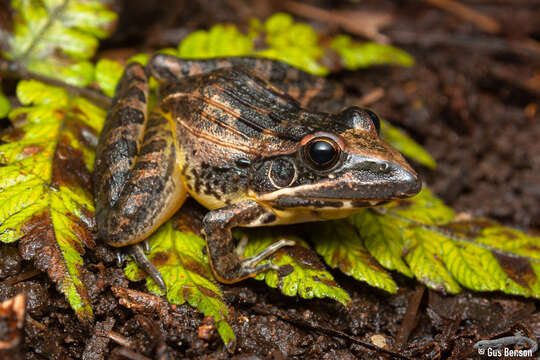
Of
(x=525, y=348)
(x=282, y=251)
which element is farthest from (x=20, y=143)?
(x=525, y=348)

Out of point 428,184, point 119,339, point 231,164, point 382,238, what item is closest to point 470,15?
point 428,184

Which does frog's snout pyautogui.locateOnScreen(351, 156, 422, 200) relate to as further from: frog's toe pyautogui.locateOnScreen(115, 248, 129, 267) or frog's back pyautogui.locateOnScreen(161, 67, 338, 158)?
frog's toe pyautogui.locateOnScreen(115, 248, 129, 267)

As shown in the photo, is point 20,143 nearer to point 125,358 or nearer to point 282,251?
point 125,358

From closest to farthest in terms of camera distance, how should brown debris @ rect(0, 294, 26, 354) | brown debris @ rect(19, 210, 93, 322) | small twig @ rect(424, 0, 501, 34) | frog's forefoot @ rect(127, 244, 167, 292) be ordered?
brown debris @ rect(0, 294, 26, 354) → brown debris @ rect(19, 210, 93, 322) → frog's forefoot @ rect(127, 244, 167, 292) → small twig @ rect(424, 0, 501, 34)

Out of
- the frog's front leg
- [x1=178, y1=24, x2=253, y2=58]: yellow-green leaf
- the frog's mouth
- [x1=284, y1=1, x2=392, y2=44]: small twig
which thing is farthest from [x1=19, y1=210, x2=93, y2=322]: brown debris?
[x1=284, y1=1, x2=392, y2=44]: small twig

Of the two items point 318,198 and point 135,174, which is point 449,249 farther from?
point 135,174

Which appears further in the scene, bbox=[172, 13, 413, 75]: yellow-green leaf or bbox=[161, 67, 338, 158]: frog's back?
bbox=[172, 13, 413, 75]: yellow-green leaf
